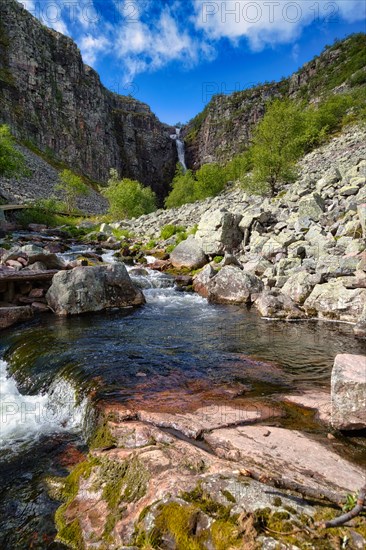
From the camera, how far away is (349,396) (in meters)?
3.98

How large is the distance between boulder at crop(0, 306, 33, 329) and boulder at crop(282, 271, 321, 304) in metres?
10.1

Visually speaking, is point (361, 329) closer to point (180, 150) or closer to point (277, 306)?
point (277, 306)

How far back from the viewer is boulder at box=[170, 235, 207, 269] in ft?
62.4

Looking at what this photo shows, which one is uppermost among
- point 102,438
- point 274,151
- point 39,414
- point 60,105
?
point 60,105

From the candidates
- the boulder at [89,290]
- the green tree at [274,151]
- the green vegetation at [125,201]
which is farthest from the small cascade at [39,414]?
the green vegetation at [125,201]

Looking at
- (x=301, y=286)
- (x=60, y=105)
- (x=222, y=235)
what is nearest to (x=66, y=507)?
(x=301, y=286)

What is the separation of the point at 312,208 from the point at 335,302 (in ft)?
25.2

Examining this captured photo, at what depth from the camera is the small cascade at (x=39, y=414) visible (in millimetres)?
5117

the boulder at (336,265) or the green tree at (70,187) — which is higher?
the green tree at (70,187)

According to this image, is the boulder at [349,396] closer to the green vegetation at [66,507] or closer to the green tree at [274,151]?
the green vegetation at [66,507]

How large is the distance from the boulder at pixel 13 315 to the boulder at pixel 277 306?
8832 millimetres

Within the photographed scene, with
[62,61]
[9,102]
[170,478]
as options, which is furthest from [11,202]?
[62,61]

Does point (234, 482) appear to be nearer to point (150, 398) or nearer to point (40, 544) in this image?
point (40, 544)

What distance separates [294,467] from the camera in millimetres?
3111
